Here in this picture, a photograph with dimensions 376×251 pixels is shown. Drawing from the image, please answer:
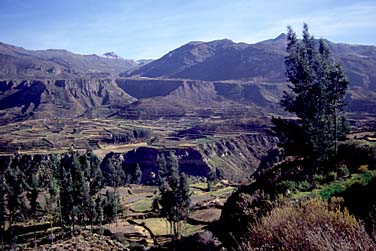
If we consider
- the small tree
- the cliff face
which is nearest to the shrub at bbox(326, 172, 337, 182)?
the small tree

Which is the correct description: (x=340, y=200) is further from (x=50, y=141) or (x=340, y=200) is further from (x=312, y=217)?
(x=50, y=141)

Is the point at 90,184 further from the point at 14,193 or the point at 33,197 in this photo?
Result: the point at 14,193

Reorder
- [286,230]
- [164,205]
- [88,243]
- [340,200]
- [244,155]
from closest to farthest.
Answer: [286,230] < [340,200] < [88,243] < [164,205] < [244,155]

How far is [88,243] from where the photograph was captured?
838 inches

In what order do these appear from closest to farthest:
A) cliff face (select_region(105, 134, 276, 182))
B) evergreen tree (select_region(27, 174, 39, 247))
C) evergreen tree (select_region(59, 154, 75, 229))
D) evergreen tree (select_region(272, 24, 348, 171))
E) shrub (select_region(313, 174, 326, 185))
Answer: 1. shrub (select_region(313, 174, 326, 185))
2. evergreen tree (select_region(272, 24, 348, 171))
3. evergreen tree (select_region(59, 154, 75, 229))
4. evergreen tree (select_region(27, 174, 39, 247))
5. cliff face (select_region(105, 134, 276, 182))

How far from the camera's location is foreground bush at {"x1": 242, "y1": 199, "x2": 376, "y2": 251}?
19.7ft

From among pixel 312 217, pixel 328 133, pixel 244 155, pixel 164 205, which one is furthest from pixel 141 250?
pixel 244 155

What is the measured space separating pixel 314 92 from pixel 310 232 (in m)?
18.2

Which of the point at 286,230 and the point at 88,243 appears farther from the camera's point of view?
the point at 88,243

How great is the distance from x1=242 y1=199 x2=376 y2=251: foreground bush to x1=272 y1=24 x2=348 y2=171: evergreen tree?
53.6ft

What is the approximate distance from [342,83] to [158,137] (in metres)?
117

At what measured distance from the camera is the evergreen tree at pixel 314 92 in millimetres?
23281

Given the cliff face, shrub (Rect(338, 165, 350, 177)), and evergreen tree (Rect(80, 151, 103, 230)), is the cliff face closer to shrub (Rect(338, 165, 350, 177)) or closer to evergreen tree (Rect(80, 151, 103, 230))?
evergreen tree (Rect(80, 151, 103, 230))

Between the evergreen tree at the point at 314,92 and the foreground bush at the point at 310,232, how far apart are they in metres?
16.4
